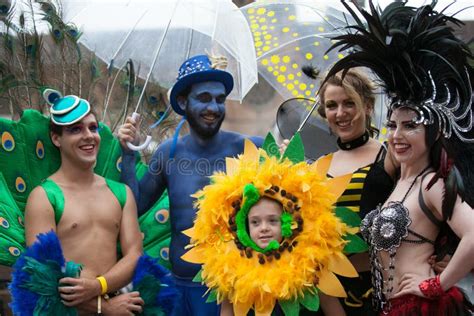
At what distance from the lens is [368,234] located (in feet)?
11.6

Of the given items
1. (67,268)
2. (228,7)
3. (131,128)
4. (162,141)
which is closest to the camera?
(67,268)

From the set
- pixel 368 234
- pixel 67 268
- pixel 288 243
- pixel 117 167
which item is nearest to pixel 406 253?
pixel 368 234

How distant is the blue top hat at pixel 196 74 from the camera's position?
439 centimetres

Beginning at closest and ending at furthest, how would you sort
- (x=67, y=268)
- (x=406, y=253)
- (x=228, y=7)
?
(x=406, y=253) → (x=67, y=268) → (x=228, y=7)

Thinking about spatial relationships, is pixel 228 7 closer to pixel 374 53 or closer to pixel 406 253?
pixel 374 53

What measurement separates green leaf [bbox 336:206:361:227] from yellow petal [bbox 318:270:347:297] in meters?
0.31

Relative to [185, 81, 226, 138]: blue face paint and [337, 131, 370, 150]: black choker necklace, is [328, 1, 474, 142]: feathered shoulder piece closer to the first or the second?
[337, 131, 370, 150]: black choker necklace

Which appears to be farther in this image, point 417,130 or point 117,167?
point 117,167

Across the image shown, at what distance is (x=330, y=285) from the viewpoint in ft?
11.3

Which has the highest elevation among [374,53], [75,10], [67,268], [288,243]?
[374,53]

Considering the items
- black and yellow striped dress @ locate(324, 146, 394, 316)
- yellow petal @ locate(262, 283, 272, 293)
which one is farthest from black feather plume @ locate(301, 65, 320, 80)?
yellow petal @ locate(262, 283, 272, 293)

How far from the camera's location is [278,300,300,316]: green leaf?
11.2 ft

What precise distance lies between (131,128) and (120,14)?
798 millimetres

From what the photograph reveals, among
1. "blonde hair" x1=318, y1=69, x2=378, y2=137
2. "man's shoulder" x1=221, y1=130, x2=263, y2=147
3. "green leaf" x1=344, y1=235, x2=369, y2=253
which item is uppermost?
"blonde hair" x1=318, y1=69, x2=378, y2=137
